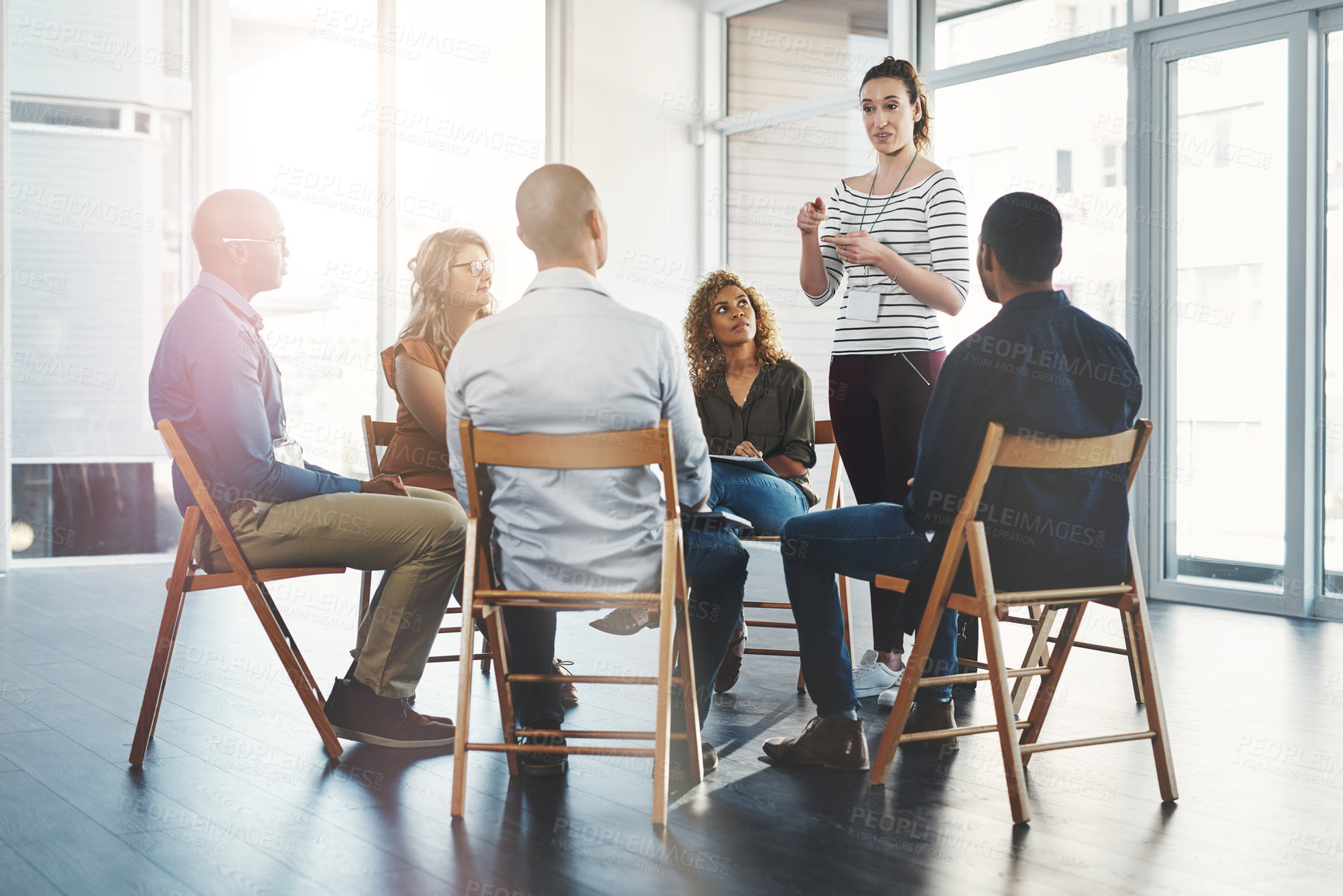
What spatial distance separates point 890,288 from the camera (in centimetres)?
320

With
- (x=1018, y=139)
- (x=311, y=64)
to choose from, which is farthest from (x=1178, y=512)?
(x=311, y=64)

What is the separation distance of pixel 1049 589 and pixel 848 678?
508 millimetres

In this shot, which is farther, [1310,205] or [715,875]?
[1310,205]

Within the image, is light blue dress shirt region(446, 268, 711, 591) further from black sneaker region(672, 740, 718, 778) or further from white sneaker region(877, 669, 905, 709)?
white sneaker region(877, 669, 905, 709)

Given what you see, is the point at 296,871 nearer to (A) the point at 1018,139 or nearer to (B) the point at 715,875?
(B) the point at 715,875

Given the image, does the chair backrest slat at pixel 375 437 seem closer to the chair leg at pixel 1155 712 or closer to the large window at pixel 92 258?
the chair leg at pixel 1155 712

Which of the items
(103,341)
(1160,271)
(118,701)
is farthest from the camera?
(103,341)

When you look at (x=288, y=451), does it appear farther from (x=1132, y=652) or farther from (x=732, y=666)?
(x=1132, y=652)

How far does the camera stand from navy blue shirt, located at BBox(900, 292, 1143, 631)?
2.30 metres

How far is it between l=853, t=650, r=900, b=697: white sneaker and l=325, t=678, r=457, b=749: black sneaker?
1.17m

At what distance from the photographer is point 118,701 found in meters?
3.27

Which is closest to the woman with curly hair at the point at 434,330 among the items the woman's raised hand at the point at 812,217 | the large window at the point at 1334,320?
the woman's raised hand at the point at 812,217

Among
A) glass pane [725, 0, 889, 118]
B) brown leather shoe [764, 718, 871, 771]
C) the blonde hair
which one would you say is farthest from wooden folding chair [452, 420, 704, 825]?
glass pane [725, 0, 889, 118]

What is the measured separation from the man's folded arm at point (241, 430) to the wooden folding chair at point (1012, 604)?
1344mm
